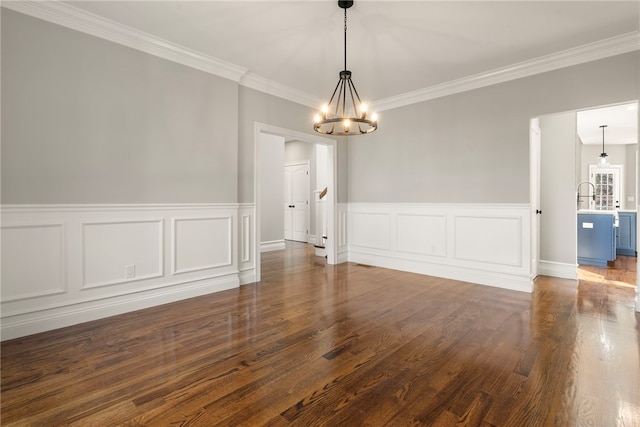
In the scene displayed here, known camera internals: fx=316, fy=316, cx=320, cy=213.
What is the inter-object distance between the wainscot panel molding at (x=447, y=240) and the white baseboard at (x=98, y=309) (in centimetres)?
281

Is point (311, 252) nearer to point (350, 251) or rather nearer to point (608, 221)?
point (350, 251)

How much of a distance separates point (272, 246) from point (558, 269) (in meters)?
5.52

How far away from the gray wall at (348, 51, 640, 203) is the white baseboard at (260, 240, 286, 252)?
271 centimetres

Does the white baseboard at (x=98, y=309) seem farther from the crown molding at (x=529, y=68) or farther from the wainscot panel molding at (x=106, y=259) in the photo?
the crown molding at (x=529, y=68)

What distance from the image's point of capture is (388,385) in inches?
78.7

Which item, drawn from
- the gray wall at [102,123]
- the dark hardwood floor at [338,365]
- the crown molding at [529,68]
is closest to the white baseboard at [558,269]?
the dark hardwood floor at [338,365]

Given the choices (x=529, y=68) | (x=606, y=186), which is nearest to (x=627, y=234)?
(x=606, y=186)

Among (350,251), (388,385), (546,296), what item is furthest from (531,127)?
(388,385)

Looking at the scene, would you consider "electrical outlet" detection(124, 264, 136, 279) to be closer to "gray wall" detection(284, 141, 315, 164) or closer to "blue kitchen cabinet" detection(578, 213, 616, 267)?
"gray wall" detection(284, 141, 315, 164)

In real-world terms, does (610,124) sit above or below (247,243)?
above

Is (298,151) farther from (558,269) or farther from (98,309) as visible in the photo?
(98,309)

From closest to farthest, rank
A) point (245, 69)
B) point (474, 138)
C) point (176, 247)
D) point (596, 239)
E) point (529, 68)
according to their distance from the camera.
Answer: point (176, 247), point (529, 68), point (245, 69), point (474, 138), point (596, 239)

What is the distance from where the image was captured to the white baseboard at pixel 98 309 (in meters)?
2.72

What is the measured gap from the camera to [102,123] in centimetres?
315
